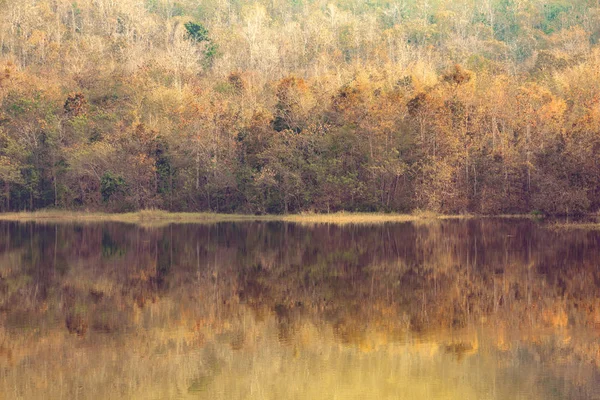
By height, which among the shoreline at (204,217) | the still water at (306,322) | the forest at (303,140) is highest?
the forest at (303,140)

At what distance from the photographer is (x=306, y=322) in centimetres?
1869

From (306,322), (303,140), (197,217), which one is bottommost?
(306,322)

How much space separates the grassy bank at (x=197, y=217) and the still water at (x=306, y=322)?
66.8 feet

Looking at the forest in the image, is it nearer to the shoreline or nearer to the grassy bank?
the shoreline

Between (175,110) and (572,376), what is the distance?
188 ft

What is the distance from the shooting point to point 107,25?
11525 centimetres

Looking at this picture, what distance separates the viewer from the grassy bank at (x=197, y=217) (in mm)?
55684

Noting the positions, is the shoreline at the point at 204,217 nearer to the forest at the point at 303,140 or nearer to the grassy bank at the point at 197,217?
the grassy bank at the point at 197,217

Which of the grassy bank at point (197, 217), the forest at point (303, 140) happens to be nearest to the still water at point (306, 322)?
the grassy bank at point (197, 217)

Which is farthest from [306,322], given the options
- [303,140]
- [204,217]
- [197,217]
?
[197,217]

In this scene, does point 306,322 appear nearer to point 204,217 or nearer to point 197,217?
point 204,217

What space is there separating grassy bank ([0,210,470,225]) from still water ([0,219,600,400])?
66.8ft

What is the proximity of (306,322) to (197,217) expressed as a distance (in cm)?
4310

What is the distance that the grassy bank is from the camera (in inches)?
2192
